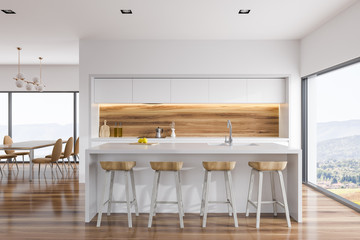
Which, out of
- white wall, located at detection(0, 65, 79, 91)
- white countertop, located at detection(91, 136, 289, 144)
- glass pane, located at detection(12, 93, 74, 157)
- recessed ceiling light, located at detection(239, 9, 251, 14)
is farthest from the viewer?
glass pane, located at detection(12, 93, 74, 157)

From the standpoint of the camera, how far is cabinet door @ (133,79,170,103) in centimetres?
658

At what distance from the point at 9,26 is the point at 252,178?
4.75 m

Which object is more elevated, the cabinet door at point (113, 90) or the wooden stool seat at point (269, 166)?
the cabinet door at point (113, 90)

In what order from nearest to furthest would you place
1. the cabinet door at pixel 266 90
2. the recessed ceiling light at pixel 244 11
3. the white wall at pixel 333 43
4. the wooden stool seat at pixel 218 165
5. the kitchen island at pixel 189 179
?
1. the wooden stool seat at pixel 218 165
2. the kitchen island at pixel 189 179
3. the white wall at pixel 333 43
4. the recessed ceiling light at pixel 244 11
5. the cabinet door at pixel 266 90

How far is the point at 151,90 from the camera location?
6.59m

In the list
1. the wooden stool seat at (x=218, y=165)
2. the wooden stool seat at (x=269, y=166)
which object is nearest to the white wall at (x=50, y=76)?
the wooden stool seat at (x=218, y=165)

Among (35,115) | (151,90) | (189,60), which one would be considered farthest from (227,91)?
(35,115)

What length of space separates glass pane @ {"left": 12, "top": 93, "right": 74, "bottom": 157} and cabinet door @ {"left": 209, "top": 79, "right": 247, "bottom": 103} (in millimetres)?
5039

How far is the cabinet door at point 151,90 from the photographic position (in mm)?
6578

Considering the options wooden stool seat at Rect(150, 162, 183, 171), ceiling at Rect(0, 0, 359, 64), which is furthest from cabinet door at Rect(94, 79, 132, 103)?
wooden stool seat at Rect(150, 162, 183, 171)

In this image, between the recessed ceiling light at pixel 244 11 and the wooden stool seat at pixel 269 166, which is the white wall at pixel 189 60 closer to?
the recessed ceiling light at pixel 244 11

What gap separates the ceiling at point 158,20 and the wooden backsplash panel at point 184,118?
61.1 inches

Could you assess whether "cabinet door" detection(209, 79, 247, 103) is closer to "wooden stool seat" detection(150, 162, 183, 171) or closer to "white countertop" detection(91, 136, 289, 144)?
"white countertop" detection(91, 136, 289, 144)

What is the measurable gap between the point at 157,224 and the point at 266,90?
386cm
